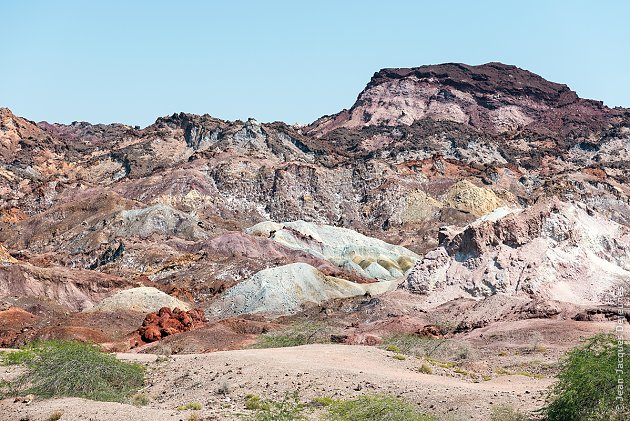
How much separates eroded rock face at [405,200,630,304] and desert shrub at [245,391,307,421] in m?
24.4

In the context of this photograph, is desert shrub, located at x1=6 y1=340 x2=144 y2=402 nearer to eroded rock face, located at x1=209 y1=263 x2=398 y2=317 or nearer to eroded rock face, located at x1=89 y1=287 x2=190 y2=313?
eroded rock face, located at x1=89 y1=287 x2=190 y2=313

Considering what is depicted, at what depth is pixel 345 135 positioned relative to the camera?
195500 mm

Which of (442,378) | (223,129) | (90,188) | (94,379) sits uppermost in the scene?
(223,129)

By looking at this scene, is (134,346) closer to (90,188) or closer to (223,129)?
(90,188)

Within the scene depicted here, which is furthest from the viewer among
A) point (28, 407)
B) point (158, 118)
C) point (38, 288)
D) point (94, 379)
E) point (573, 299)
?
point (158, 118)

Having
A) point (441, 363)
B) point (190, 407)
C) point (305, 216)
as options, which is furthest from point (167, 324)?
point (305, 216)

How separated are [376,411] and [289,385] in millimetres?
5118

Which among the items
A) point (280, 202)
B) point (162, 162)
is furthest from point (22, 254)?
point (162, 162)

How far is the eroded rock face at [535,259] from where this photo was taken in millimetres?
40062

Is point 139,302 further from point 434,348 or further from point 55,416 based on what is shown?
point 55,416

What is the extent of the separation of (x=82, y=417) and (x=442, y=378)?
35.0 feet

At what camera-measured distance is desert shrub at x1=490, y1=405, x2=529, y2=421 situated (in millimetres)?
15653

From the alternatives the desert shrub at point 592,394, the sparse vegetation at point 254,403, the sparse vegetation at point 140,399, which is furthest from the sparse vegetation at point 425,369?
the sparse vegetation at point 140,399

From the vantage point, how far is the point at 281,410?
666 inches
